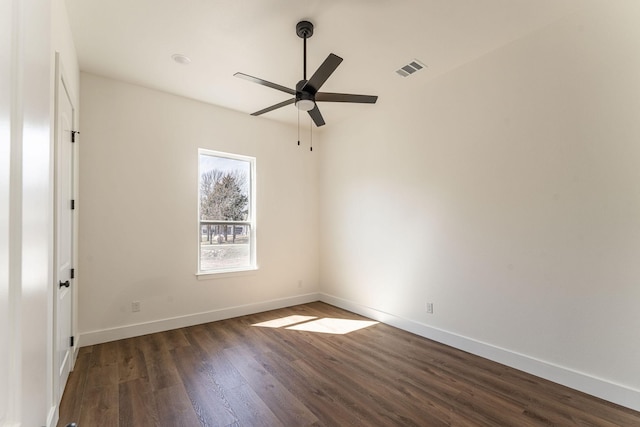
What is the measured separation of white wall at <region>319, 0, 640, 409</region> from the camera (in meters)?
2.38

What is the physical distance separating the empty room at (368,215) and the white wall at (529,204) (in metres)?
0.02

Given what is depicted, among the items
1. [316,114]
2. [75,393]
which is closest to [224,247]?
[75,393]

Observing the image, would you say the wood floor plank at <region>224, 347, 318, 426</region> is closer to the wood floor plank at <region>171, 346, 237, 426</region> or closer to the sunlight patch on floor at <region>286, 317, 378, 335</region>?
the wood floor plank at <region>171, 346, 237, 426</region>

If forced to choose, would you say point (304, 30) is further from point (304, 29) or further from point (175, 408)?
point (175, 408)

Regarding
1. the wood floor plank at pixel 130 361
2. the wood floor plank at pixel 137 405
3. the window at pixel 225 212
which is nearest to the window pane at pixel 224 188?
the window at pixel 225 212

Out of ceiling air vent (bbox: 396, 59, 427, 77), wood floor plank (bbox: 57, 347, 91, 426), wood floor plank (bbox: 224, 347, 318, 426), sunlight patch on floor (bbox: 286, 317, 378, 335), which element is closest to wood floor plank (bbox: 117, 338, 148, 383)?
wood floor plank (bbox: 57, 347, 91, 426)

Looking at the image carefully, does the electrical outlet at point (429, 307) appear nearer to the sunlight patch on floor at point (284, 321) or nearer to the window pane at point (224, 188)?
the sunlight patch on floor at point (284, 321)

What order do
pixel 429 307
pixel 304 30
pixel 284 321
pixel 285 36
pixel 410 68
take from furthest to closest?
pixel 284 321 < pixel 429 307 < pixel 410 68 < pixel 285 36 < pixel 304 30

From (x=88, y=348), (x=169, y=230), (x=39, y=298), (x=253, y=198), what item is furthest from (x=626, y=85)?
(x=88, y=348)

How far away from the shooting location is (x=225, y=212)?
4551 mm

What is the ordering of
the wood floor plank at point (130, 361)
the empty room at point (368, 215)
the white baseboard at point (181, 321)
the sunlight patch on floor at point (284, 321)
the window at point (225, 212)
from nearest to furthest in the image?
the empty room at point (368, 215) → the wood floor plank at point (130, 361) → the white baseboard at point (181, 321) → the sunlight patch on floor at point (284, 321) → the window at point (225, 212)

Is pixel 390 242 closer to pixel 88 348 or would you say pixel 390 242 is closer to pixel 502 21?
pixel 502 21

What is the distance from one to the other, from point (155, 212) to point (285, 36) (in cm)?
265

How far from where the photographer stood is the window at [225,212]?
4340 millimetres
